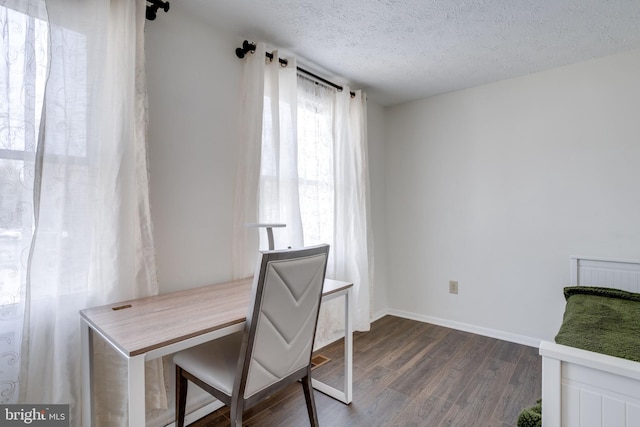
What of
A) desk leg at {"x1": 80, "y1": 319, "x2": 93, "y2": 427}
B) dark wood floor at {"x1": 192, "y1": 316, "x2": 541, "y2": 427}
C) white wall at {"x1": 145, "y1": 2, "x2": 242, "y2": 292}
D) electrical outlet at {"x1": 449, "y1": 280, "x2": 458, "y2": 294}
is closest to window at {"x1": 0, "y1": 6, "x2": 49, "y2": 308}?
desk leg at {"x1": 80, "y1": 319, "x2": 93, "y2": 427}

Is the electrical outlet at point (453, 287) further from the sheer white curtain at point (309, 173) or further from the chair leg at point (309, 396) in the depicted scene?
the chair leg at point (309, 396)

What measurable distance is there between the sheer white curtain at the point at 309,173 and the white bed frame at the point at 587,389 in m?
1.53

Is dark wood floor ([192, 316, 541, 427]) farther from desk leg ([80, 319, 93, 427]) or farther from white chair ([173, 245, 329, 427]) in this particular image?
desk leg ([80, 319, 93, 427])

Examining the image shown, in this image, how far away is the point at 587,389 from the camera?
867 millimetres

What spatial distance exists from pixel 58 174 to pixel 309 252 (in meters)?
1.07

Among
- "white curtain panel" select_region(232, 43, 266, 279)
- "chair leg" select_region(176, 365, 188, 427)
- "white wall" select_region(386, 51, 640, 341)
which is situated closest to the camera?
"chair leg" select_region(176, 365, 188, 427)

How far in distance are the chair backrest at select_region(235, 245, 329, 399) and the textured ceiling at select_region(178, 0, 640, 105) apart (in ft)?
4.53

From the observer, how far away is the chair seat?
1.22m

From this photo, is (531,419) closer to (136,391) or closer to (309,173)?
(136,391)

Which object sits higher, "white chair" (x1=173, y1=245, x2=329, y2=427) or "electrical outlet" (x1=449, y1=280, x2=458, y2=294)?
"white chair" (x1=173, y1=245, x2=329, y2=427)

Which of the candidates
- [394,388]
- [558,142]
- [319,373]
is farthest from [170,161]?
[558,142]

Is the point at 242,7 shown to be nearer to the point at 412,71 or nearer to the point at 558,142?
the point at 412,71

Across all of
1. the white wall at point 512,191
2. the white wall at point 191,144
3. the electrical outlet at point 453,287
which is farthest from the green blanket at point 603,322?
the white wall at point 191,144

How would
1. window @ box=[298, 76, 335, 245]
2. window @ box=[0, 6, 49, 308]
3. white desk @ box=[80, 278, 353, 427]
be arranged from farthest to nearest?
window @ box=[298, 76, 335, 245] → window @ box=[0, 6, 49, 308] → white desk @ box=[80, 278, 353, 427]
